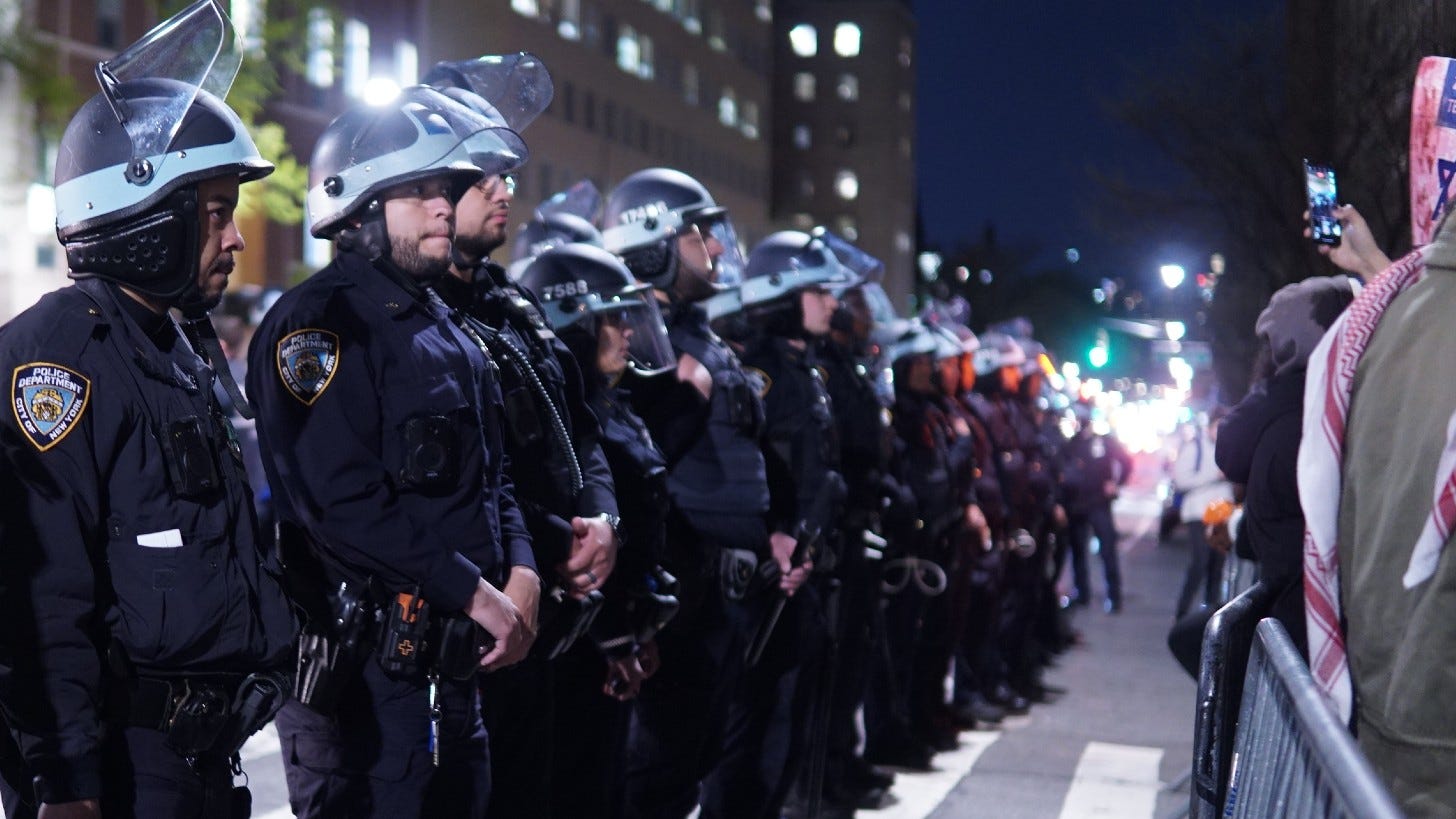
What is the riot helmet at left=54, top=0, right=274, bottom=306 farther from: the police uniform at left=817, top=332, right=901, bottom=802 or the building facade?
the building facade

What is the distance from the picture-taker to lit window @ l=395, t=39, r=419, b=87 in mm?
43156

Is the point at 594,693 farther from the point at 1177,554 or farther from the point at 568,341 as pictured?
the point at 1177,554

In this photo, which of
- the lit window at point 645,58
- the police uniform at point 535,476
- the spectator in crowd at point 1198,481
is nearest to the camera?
the police uniform at point 535,476

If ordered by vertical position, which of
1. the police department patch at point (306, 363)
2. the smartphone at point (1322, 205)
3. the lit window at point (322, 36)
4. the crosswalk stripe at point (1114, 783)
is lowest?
the crosswalk stripe at point (1114, 783)

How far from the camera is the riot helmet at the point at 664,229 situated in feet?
22.0

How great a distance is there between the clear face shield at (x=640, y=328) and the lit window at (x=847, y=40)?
95080 mm

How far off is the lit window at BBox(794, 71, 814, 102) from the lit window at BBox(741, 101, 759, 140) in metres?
20.3

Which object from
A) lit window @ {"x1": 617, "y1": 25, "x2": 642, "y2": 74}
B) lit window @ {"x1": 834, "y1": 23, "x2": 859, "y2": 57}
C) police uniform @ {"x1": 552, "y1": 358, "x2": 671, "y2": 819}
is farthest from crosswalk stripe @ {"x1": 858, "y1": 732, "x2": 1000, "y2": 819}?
lit window @ {"x1": 834, "y1": 23, "x2": 859, "y2": 57}

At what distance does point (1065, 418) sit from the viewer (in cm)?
1777

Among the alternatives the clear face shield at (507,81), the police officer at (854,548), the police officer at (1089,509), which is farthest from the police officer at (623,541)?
the police officer at (1089,509)

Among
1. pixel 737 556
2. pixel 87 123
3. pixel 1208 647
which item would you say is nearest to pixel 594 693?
pixel 737 556

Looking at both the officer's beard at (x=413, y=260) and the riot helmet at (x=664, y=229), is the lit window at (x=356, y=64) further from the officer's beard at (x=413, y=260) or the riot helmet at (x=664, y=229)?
the officer's beard at (x=413, y=260)

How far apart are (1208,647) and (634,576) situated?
191 cm

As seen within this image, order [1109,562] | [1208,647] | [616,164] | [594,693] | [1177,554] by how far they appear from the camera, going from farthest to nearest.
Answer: [616,164] → [1177,554] → [1109,562] → [594,693] → [1208,647]
